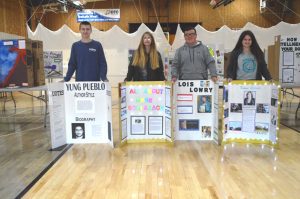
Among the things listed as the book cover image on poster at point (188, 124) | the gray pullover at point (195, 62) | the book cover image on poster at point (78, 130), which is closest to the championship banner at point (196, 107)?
the book cover image on poster at point (188, 124)

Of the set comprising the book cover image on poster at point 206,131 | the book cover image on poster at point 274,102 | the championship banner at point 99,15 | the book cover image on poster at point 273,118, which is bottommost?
the book cover image on poster at point 206,131

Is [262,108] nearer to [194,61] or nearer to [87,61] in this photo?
[194,61]

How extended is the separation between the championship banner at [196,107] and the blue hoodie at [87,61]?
38.7 inches

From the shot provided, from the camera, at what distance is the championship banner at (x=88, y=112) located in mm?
3822

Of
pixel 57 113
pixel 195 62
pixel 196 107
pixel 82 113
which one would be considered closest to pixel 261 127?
pixel 196 107

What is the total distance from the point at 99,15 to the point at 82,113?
39.7 ft

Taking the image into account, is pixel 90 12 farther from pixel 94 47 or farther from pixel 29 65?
pixel 94 47

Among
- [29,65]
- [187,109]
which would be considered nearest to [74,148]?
[187,109]

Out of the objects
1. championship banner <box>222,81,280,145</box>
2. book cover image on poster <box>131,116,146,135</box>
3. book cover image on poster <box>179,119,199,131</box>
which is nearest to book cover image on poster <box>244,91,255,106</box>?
championship banner <box>222,81,280,145</box>

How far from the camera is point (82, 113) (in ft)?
12.7

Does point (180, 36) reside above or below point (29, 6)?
below

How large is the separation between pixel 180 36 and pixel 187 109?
5190 mm

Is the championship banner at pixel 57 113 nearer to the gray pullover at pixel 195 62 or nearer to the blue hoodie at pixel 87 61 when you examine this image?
the blue hoodie at pixel 87 61

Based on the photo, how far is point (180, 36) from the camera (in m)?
8.77
